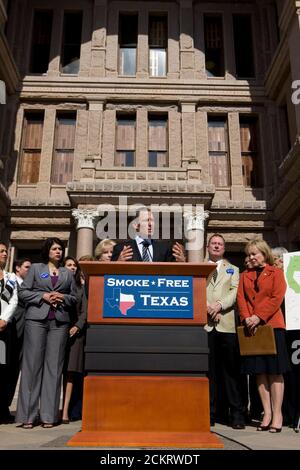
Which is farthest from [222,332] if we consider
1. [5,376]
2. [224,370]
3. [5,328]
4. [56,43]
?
[56,43]

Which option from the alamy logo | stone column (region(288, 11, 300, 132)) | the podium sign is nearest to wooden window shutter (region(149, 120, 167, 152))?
the alamy logo

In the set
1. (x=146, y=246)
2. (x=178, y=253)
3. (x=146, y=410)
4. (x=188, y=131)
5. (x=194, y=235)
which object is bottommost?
(x=146, y=410)

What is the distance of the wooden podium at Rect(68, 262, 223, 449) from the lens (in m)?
2.78

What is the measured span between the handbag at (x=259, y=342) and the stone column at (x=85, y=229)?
7.87 m

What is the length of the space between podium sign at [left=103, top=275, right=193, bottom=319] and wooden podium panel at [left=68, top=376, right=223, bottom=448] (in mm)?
424

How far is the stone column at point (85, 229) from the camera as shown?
38.4 ft

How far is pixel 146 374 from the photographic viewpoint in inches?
117

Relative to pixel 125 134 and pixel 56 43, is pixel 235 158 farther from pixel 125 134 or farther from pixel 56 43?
pixel 56 43

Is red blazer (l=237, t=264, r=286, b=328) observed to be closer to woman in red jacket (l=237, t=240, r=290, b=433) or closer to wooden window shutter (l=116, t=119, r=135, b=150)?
woman in red jacket (l=237, t=240, r=290, b=433)

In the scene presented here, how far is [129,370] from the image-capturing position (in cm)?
296

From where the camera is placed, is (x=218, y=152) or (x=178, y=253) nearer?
(x=178, y=253)

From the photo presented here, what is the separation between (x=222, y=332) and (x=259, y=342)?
0.61m

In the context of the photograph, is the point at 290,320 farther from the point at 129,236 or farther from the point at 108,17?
the point at 108,17

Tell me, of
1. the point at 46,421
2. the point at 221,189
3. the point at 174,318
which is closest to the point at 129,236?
the point at 221,189
